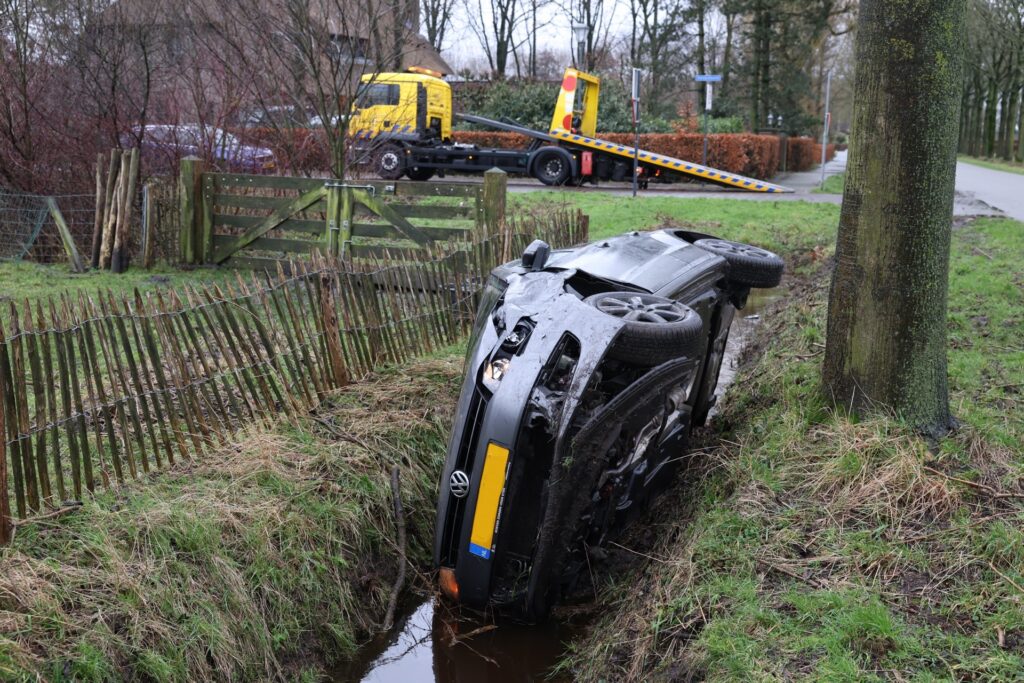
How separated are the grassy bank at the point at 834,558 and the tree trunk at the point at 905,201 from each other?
0.25 meters

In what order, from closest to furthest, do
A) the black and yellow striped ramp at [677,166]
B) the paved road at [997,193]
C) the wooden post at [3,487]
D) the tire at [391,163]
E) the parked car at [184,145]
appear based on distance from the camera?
the wooden post at [3,487], the parked car at [184,145], the paved road at [997,193], the black and yellow striped ramp at [677,166], the tire at [391,163]

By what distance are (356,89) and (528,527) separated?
7324mm

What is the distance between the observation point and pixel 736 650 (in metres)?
3.46

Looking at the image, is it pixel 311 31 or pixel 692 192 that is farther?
pixel 692 192

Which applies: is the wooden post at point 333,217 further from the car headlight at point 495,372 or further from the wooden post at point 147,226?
the car headlight at point 495,372

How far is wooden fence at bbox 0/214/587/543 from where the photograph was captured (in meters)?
4.16

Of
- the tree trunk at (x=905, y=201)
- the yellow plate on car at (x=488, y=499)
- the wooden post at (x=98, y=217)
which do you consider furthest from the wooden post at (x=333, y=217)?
the tree trunk at (x=905, y=201)

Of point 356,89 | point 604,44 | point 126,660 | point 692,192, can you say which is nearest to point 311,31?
point 356,89

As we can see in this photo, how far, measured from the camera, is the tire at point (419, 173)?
79.6ft

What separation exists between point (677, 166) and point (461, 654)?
Result: 61.9 ft

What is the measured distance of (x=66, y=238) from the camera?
35.4 ft

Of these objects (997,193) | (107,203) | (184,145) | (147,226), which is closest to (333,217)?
(147,226)

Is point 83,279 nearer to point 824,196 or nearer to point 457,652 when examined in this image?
point 457,652

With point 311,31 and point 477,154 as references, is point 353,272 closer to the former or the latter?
point 311,31
